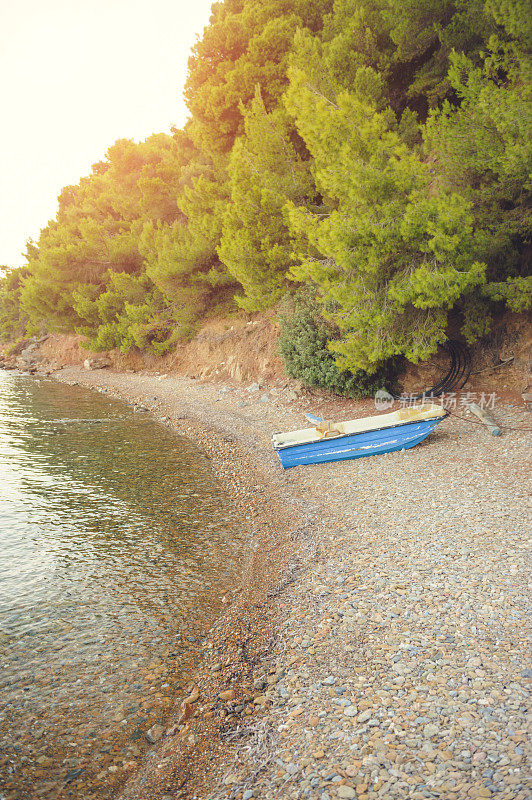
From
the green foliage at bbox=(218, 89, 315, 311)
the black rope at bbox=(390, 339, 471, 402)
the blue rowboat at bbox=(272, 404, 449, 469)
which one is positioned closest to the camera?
the blue rowboat at bbox=(272, 404, 449, 469)

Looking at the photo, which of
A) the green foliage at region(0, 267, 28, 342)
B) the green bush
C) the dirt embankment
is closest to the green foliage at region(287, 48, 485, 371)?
the green bush

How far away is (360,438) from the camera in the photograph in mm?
11039

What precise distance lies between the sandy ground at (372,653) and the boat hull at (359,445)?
4.17ft

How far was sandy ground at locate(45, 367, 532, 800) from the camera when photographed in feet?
11.3

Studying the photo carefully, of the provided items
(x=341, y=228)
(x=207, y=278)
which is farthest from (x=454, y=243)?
(x=207, y=278)

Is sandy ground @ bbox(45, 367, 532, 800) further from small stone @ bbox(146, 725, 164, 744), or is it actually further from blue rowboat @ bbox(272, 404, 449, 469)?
blue rowboat @ bbox(272, 404, 449, 469)

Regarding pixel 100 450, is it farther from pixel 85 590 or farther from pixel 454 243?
pixel 454 243

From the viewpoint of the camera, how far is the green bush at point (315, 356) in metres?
15.0

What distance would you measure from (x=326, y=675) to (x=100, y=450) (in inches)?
483

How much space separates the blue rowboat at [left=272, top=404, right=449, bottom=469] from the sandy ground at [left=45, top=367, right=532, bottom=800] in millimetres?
1310

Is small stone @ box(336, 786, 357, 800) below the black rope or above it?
below

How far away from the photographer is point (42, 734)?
455cm

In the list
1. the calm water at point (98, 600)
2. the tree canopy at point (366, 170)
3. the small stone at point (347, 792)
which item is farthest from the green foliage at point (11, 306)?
the small stone at point (347, 792)

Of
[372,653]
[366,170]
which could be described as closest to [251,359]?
[366,170]
